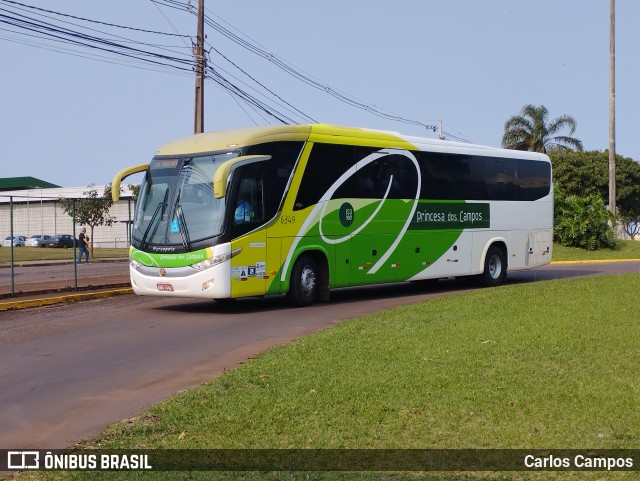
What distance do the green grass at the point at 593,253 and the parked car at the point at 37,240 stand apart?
21.7 metres

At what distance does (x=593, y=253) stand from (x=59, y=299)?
27.7 m

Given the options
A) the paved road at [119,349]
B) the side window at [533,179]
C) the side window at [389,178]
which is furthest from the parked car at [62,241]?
the side window at [533,179]

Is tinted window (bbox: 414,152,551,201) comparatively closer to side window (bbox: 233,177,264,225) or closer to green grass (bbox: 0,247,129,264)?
side window (bbox: 233,177,264,225)

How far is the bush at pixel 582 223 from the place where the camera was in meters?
41.5

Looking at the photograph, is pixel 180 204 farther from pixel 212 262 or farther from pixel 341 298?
pixel 341 298

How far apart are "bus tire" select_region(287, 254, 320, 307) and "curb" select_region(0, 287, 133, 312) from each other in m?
5.13

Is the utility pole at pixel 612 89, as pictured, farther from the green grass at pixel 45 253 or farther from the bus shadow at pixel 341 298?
the green grass at pixel 45 253

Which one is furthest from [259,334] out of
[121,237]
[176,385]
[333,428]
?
[121,237]

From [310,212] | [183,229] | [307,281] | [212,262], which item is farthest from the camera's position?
[307,281]

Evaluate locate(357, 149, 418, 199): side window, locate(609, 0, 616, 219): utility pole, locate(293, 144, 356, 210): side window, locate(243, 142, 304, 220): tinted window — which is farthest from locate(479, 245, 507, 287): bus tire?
locate(609, 0, 616, 219): utility pole

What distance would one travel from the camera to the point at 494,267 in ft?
79.4

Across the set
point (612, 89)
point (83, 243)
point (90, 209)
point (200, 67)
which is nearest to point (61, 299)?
point (90, 209)

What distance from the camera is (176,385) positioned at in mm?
10109

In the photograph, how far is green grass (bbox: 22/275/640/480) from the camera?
719 cm
